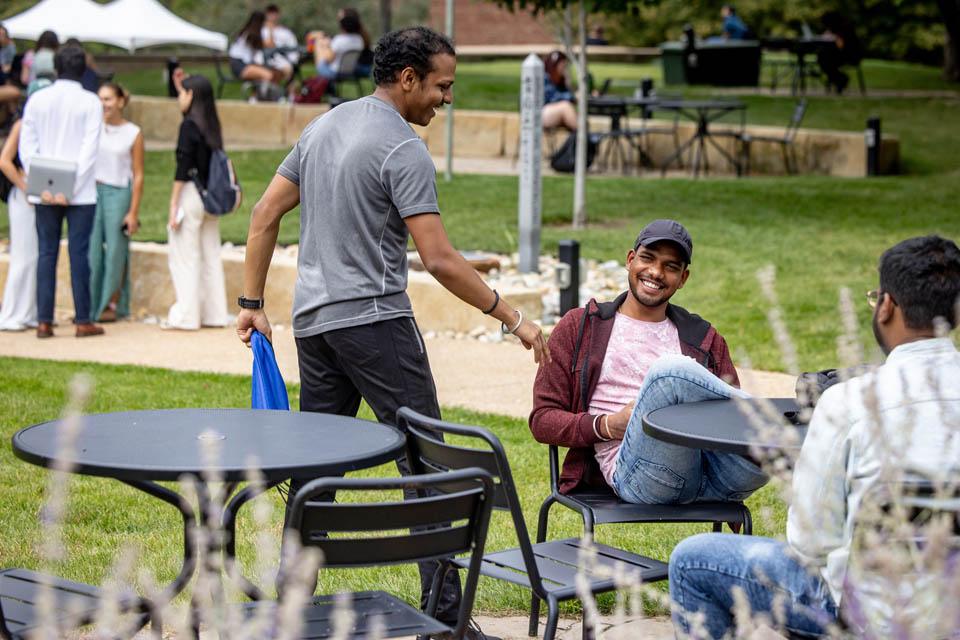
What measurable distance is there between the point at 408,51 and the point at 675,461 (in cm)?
144

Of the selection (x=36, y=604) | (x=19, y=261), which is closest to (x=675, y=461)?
(x=36, y=604)

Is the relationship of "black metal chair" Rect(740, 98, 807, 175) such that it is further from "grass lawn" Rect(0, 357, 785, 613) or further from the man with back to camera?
the man with back to camera

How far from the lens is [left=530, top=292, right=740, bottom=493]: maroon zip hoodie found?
4.04 metres

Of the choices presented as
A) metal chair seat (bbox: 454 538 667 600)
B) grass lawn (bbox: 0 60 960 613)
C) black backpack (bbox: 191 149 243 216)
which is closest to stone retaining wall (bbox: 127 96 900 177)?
grass lawn (bbox: 0 60 960 613)

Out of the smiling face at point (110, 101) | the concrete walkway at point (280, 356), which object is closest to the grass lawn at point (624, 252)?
the concrete walkway at point (280, 356)

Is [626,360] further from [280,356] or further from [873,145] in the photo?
[873,145]

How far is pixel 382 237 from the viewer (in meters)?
3.77

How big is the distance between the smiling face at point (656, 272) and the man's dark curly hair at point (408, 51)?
3.02 feet

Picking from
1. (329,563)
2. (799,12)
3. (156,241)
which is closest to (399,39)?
(329,563)

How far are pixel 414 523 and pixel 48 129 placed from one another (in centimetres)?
671

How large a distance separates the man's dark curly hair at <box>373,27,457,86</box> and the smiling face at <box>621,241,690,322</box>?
921mm

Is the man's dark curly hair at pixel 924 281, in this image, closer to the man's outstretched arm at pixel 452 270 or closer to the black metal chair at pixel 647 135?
the man's outstretched arm at pixel 452 270

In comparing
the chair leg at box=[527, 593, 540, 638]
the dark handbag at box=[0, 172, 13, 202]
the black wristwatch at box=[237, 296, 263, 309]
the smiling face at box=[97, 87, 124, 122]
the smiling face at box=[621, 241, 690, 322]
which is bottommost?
the chair leg at box=[527, 593, 540, 638]

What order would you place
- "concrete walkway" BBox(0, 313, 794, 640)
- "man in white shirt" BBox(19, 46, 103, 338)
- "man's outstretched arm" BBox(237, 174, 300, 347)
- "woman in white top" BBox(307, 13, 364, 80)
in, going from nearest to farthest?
1. "man's outstretched arm" BBox(237, 174, 300, 347)
2. "concrete walkway" BBox(0, 313, 794, 640)
3. "man in white shirt" BBox(19, 46, 103, 338)
4. "woman in white top" BBox(307, 13, 364, 80)
